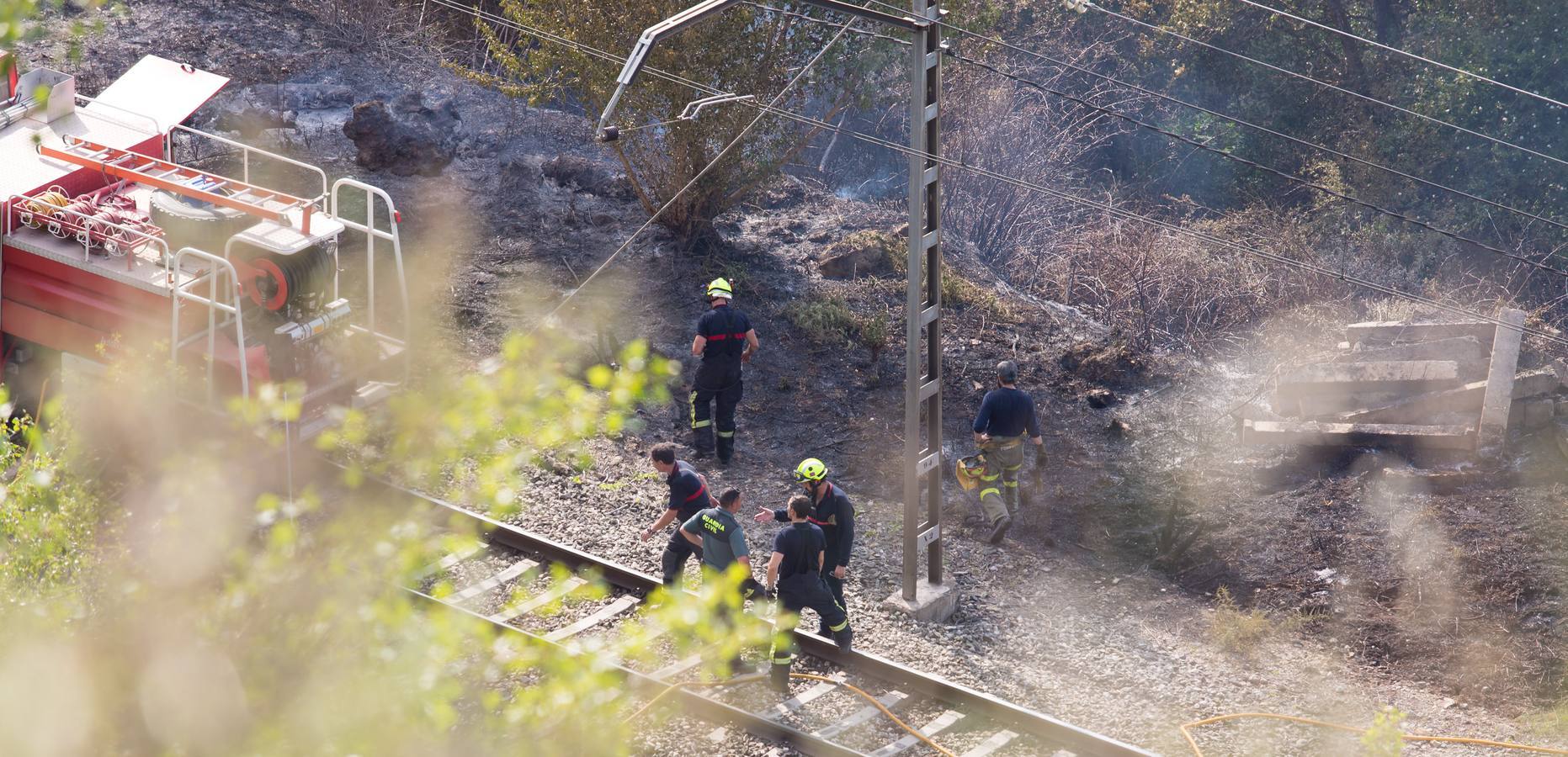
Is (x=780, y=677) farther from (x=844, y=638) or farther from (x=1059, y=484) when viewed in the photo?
(x=1059, y=484)

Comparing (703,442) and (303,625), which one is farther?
(703,442)

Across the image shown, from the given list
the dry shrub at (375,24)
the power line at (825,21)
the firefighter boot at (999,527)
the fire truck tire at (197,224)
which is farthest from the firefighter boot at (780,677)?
the dry shrub at (375,24)

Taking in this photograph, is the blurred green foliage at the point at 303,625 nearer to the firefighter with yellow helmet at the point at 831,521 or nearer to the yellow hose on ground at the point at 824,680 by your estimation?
the yellow hose on ground at the point at 824,680

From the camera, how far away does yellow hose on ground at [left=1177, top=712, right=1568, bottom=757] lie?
8.05m

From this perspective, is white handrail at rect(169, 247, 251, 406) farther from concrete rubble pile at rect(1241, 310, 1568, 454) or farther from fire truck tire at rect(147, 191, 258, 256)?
concrete rubble pile at rect(1241, 310, 1568, 454)

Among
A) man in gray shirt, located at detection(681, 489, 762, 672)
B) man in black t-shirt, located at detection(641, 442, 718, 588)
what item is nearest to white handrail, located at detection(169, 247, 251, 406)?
man in black t-shirt, located at detection(641, 442, 718, 588)

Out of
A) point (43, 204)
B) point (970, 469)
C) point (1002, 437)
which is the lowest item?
point (970, 469)

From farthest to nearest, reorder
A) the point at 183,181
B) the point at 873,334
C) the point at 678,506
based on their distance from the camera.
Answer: the point at 873,334
the point at 183,181
the point at 678,506

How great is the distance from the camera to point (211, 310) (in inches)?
337

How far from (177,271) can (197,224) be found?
2.81 feet

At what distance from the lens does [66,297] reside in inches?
371

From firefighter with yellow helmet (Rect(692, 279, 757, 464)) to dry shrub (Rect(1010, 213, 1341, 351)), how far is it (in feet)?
16.9

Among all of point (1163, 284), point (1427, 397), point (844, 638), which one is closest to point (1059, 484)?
point (1427, 397)

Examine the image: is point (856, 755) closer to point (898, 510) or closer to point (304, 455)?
point (898, 510)
